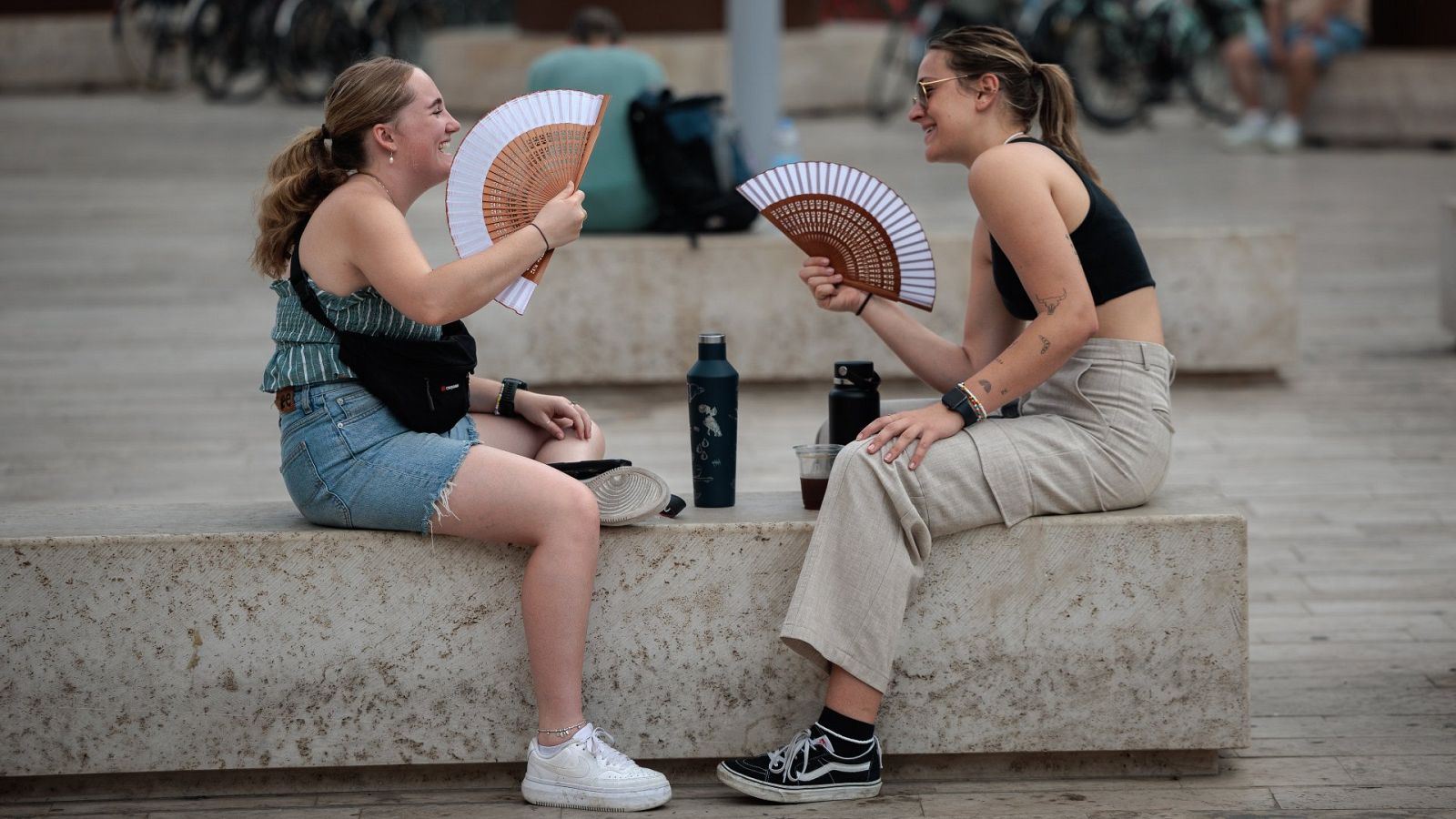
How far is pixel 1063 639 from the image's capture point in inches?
110

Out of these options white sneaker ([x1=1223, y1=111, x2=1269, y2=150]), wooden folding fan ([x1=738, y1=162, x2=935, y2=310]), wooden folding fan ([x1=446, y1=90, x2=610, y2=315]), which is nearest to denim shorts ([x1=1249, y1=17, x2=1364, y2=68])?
white sneaker ([x1=1223, y1=111, x2=1269, y2=150])

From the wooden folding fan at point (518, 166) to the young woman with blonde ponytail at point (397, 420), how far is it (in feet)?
0.19

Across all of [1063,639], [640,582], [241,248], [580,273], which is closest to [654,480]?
[640,582]

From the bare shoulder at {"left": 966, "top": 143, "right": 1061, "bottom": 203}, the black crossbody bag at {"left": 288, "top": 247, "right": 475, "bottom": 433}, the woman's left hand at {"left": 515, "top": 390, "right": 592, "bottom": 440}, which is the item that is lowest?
the woman's left hand at {"left": 515, "top": 390, "right": 592, "bottom": 440}

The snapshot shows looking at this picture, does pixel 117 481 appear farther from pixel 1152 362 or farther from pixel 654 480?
pixel 1152 362

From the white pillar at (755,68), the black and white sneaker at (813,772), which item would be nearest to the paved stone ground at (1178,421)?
the black and white sneaker at (813,772)

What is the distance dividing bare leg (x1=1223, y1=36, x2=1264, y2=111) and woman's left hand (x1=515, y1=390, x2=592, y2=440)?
10.1 metres

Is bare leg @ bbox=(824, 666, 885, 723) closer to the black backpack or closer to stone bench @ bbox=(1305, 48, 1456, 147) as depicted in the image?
the black backpack

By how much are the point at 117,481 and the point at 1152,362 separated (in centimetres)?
304

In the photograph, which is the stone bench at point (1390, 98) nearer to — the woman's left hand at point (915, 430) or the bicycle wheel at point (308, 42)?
the bicycle wheel at point (308, 42)

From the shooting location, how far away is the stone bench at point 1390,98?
1197 cm

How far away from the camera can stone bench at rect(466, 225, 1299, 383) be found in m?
5.71

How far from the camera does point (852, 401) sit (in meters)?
2.96

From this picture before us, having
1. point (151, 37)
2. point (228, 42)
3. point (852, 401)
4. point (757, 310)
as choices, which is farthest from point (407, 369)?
point (151, 37)
